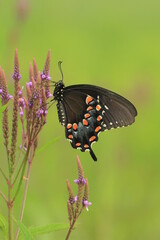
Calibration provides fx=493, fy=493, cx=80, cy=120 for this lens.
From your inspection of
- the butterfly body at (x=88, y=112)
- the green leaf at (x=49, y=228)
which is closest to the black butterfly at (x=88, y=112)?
the butterfly body at (x=88, y=112)

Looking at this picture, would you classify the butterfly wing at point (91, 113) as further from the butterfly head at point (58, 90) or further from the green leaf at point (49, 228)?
the green leaf at point (49, 228)

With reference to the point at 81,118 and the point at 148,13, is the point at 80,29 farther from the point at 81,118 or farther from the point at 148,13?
the point at 81,118

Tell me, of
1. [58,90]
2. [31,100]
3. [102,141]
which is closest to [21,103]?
[31,100]

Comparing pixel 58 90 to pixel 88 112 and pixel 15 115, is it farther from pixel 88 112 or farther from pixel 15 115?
pixel 15 115

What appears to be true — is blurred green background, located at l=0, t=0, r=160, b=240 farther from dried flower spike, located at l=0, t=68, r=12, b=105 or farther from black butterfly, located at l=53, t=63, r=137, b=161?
dried flower spike, located at l=0, t=68, r=12, b=105

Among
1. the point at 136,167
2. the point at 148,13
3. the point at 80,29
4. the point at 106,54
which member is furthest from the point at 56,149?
the point at 148,13

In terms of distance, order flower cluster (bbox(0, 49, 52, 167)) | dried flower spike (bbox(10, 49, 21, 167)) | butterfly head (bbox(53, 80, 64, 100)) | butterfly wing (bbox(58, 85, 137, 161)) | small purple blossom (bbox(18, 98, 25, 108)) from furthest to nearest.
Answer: butterfly head (bbox(53, 80, 64, 100)) < butterfly wing (bbox(58, 85, 137, 161)) < small purple blossom (bbox(18, 98, 25, 108)) < flower cluster (bbox(0, 49, 52, 167)) < dried flower spike (bbox(10, 49, 21, 167))

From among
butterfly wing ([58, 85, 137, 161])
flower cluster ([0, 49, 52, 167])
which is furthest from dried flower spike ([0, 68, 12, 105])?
butterfly wing ([58, 85, 137, 161])
